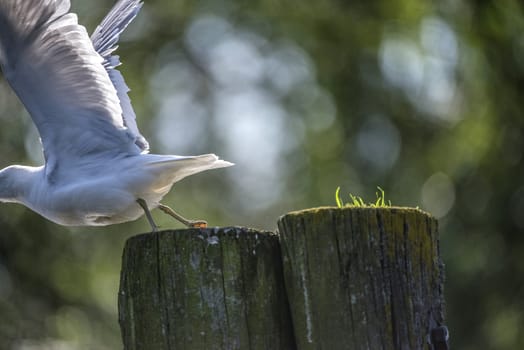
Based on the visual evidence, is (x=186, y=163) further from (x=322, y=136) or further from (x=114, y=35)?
(x=322, y=136)

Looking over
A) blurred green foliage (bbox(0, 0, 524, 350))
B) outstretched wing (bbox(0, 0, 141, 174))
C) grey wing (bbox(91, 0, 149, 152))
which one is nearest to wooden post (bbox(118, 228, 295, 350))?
outstretched wing (bbox(0, 0, 141, 174))

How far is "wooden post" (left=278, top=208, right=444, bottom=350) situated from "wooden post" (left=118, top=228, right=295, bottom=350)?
0.11 meters

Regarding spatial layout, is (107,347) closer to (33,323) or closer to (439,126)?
(33,323)

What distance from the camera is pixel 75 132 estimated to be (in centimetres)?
612

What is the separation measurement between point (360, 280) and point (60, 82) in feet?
9.18

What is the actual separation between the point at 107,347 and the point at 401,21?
6.15 metres

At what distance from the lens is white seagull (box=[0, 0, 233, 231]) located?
19.1 feet

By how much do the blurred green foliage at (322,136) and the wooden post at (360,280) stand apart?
23.3 feet

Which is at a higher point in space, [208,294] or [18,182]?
[18,182]

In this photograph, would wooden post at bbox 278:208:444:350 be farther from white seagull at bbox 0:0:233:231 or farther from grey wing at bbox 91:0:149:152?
grey wing at bbox 91:0:149:152

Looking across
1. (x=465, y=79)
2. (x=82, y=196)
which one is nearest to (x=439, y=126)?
(x=465, y=79)

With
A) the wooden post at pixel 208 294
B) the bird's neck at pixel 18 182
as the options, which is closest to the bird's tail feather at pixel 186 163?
the bird's neck at pixel 18 182

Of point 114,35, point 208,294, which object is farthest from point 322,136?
point 208,294

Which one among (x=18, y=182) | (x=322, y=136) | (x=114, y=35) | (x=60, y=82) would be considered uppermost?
(x=322, y=136)
